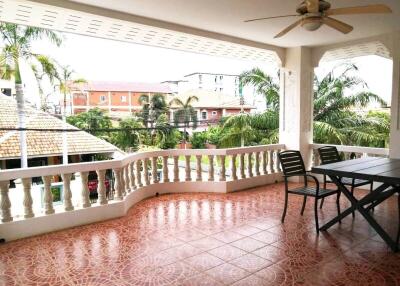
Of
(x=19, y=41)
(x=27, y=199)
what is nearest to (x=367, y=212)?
(x=27, y=199)

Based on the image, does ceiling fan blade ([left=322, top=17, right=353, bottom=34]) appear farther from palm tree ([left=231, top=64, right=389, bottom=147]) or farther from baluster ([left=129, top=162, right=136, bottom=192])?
palm tree ([left=231, top=64, right=389, bottom=147])

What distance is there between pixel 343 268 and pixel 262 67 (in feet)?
24.1

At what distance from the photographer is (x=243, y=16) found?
431cm

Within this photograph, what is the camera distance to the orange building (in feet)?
62.4

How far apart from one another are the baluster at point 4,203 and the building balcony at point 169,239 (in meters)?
0.01

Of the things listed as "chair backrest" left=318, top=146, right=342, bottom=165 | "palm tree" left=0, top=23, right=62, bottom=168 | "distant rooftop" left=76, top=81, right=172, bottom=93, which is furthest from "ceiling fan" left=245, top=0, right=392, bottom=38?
"distant rooftop" left=76, top=81, right=172, bottom=93

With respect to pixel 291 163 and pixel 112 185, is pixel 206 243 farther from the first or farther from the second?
pixel 112 185

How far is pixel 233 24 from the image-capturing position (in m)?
4.69

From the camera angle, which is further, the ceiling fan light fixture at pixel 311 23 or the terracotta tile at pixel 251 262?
the ceiling fan light fixture at pixel 311 23

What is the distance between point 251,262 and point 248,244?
0.41m

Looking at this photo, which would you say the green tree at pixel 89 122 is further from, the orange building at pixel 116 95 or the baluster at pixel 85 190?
the baluster at pixel 85 190

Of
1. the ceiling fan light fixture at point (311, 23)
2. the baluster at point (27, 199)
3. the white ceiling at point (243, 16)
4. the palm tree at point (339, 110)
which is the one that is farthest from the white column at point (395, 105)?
the baluster at point (27, 199)

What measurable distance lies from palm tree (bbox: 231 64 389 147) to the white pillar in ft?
5.35

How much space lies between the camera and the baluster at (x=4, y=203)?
3.37m
